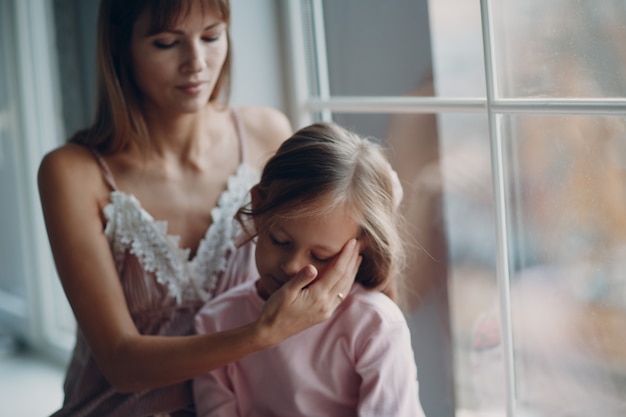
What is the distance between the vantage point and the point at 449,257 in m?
1.68

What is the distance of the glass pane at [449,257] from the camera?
5.19 feet

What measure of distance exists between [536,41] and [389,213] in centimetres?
37

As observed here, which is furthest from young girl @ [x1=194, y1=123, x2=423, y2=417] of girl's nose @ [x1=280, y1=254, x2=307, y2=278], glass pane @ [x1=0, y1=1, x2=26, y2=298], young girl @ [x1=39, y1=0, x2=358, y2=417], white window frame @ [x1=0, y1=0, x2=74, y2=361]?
glass pane @ [x1=0, y1=1, x2=26, y2=298]

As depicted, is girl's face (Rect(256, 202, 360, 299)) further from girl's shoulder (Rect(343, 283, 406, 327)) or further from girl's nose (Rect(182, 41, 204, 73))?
girl's nose (Rect(182, 41, 204, 73))

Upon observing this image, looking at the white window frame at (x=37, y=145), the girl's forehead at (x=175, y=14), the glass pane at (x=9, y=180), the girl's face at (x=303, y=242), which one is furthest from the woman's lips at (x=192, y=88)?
the glass pane at (x=9, y=180)

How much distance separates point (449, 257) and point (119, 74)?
75 centimetres

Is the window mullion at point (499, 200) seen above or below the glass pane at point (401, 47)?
below

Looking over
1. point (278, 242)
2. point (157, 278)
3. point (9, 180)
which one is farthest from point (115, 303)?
point (9, 180)

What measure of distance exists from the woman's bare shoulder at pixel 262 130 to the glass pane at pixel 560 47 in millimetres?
581

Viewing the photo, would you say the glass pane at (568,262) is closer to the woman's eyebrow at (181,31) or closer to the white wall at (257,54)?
the woman's eyebrow at (181,31)

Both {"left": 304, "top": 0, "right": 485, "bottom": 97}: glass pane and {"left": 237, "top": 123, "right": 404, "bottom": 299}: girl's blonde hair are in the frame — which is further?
{"left": 304, "top": 0, "right": 485, "bottom": 97}: glass pane

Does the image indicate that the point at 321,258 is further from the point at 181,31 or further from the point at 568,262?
the point at 181,31

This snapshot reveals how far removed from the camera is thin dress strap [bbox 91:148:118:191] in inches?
65.9

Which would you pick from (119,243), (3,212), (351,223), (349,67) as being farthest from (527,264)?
(3,212)
